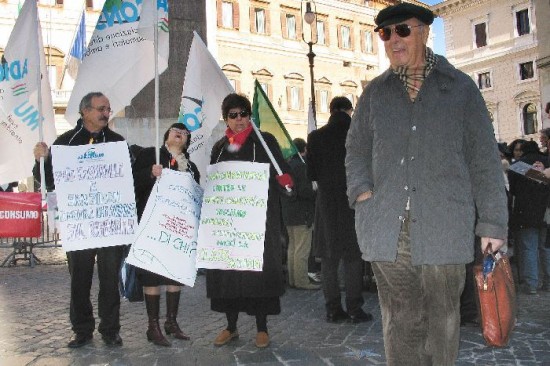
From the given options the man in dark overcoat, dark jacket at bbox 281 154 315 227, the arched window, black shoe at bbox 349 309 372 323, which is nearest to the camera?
black shoe at bbox 349 309 372 323

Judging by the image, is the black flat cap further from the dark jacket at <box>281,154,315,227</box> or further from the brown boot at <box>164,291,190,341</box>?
the dark jacket at <box>281,154,315,227</box>

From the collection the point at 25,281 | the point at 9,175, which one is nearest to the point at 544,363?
the point at 9,175

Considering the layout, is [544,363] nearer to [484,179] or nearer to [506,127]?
[484,179]

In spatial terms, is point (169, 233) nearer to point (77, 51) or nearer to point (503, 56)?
point (77, 51)

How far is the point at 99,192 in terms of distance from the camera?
5.08 m

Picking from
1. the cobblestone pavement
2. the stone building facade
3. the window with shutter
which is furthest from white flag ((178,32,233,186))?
the window with shutter

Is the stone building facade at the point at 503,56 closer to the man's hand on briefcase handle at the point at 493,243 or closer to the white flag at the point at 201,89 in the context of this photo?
the white flag at the point at 201,89

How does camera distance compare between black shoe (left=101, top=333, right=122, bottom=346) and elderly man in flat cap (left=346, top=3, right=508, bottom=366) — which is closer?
elderly man in flat cap (left=346, top=3, right=508, bottom=366)

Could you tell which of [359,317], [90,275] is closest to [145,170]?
[90,275]

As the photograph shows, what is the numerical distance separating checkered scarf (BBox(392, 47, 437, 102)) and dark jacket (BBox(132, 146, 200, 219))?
8.26 ft

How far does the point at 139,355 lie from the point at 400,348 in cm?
232

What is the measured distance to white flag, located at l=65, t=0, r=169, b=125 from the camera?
5.55m

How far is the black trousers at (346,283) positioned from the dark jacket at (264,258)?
103 cm

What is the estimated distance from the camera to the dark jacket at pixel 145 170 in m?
5.14
